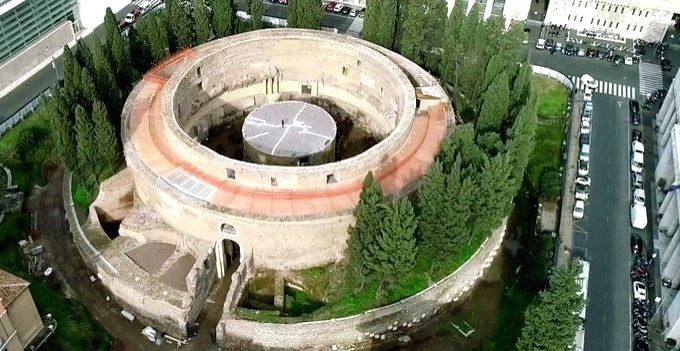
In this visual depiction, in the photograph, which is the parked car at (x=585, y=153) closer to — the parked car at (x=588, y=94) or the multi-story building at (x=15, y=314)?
the parked car at (x=588, y=94)

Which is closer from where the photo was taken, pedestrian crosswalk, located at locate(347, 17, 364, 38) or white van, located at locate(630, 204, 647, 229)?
white van, located at locate(630, 204, 647, 229)

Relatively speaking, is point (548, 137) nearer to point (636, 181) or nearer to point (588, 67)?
point (636, 181)

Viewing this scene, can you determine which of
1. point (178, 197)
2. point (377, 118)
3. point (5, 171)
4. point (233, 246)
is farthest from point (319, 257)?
point (5, 171)

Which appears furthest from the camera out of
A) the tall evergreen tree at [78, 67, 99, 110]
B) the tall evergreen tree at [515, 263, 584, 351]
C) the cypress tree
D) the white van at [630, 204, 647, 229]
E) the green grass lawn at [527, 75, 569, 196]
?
the cypress tree

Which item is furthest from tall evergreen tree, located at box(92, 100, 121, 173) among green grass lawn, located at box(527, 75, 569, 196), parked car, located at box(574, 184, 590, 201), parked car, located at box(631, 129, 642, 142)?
parked car, located at box(631, 129, 642, 142)

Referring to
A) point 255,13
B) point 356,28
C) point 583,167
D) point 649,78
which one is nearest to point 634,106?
point 649,78

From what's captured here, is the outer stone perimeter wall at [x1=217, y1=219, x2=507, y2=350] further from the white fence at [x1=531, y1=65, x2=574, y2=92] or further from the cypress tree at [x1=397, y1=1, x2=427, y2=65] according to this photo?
the white fence at [x1=531, y1=65, x2=574, y2=92]
